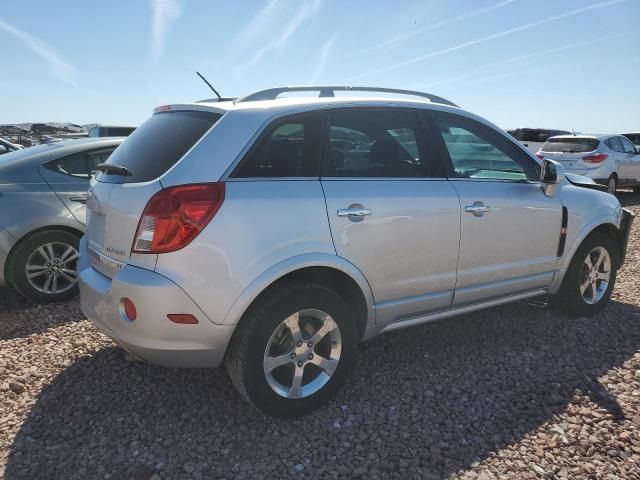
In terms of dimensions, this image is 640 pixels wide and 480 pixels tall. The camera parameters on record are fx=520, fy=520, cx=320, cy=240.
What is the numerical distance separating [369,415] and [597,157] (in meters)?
10.6

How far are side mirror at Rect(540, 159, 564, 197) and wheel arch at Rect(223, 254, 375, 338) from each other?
1.70 metres

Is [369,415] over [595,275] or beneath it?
beneath

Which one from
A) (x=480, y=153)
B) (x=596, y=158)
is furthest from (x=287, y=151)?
(x=596, y=158)

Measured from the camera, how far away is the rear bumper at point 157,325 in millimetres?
2424

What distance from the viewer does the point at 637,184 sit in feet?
41.4

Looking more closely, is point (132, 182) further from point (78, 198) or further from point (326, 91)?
point (78, 198)

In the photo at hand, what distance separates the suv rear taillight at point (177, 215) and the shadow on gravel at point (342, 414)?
3.41ft

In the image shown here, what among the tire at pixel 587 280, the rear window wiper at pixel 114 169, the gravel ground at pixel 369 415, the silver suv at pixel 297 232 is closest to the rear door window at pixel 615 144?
the tire at pixel 587 280

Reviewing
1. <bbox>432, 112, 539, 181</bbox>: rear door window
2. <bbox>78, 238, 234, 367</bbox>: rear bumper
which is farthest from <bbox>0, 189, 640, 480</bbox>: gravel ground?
<bbox>432, 112, 539, 181</bbox>: rear door window

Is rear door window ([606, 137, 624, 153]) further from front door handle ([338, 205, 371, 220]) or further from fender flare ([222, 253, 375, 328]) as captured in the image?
fender flare ([222, 253, 375, 328])

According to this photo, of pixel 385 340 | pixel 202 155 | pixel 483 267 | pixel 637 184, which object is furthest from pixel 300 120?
pixel 637 184

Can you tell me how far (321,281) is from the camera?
9.67 ft

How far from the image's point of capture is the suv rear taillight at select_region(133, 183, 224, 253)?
7.94 feet

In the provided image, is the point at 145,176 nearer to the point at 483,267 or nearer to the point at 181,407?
the point at 181,407
